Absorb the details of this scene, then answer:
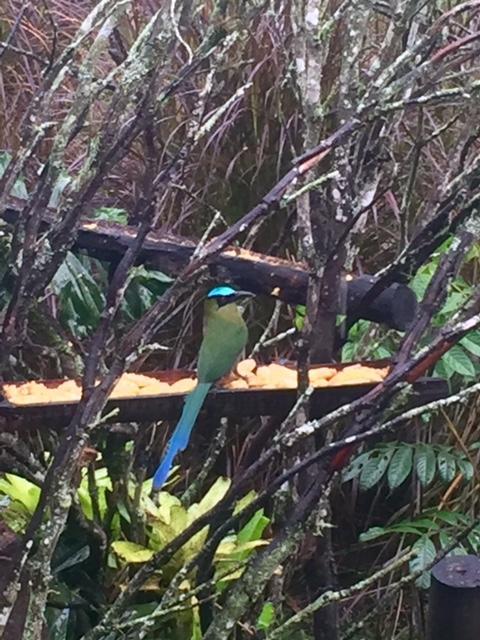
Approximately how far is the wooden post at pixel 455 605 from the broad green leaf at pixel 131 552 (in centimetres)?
80

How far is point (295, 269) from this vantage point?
2.15 metres

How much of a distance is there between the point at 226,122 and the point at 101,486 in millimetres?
1508

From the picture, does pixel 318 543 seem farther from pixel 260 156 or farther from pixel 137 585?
pixel 260 156

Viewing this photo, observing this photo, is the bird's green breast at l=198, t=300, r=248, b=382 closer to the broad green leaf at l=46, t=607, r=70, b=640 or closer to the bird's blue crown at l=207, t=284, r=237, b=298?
the bird's blue crown at l=207, t=284, r=237, b=298

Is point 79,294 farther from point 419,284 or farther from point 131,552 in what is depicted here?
point 419,284

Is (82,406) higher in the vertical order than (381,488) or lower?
higher

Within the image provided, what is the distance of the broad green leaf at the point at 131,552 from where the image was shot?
2232mm

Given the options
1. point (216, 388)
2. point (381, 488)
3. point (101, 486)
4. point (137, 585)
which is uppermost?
point (216, 388)

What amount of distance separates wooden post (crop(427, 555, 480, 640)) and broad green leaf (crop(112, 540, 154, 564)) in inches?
31.7

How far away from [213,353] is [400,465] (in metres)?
1.02

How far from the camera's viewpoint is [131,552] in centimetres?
225

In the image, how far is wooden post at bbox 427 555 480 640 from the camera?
154 cm

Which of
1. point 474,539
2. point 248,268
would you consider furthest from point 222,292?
point 474,539

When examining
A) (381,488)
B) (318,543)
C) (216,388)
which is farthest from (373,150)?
(381,488)
